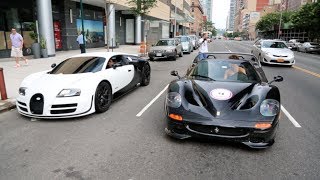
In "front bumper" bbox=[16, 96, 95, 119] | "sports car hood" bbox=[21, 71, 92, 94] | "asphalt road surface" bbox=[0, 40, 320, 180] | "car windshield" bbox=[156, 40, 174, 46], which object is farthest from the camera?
"car windshield" bbox=[156, 40, 174, 46]

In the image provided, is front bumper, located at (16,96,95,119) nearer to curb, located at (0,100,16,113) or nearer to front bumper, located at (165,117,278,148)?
curb, located at (0,100,16,113)

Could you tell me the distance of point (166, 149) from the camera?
4.34m

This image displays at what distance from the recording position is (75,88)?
5.75 meters

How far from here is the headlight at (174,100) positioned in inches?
174

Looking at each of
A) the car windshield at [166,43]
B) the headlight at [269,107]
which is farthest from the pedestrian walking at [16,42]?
the headlight at [269,107]

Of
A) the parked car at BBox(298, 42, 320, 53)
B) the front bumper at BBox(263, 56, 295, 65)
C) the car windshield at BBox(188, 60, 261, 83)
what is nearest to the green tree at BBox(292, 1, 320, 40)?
the parked car at BBox(298, 42, 320, 53)

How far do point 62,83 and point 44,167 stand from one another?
2479 mm

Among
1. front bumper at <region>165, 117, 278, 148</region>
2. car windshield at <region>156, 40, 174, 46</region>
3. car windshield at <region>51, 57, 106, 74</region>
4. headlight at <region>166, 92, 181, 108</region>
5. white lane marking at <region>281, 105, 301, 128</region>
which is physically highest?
car windshield at <region>156, 40, 174, 46</region>

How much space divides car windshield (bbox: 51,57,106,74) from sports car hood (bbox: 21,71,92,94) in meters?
0.29

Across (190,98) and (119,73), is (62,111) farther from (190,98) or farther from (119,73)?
(190,98)

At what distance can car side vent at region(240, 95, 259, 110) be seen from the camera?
13.8 ft

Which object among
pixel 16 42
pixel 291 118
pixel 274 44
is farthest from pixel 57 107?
pixel 274 44

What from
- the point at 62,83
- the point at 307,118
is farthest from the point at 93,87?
the point at 307,118

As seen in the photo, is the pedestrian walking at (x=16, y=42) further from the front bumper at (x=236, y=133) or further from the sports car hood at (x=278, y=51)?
the sports car hood at (x=278, y=51)
